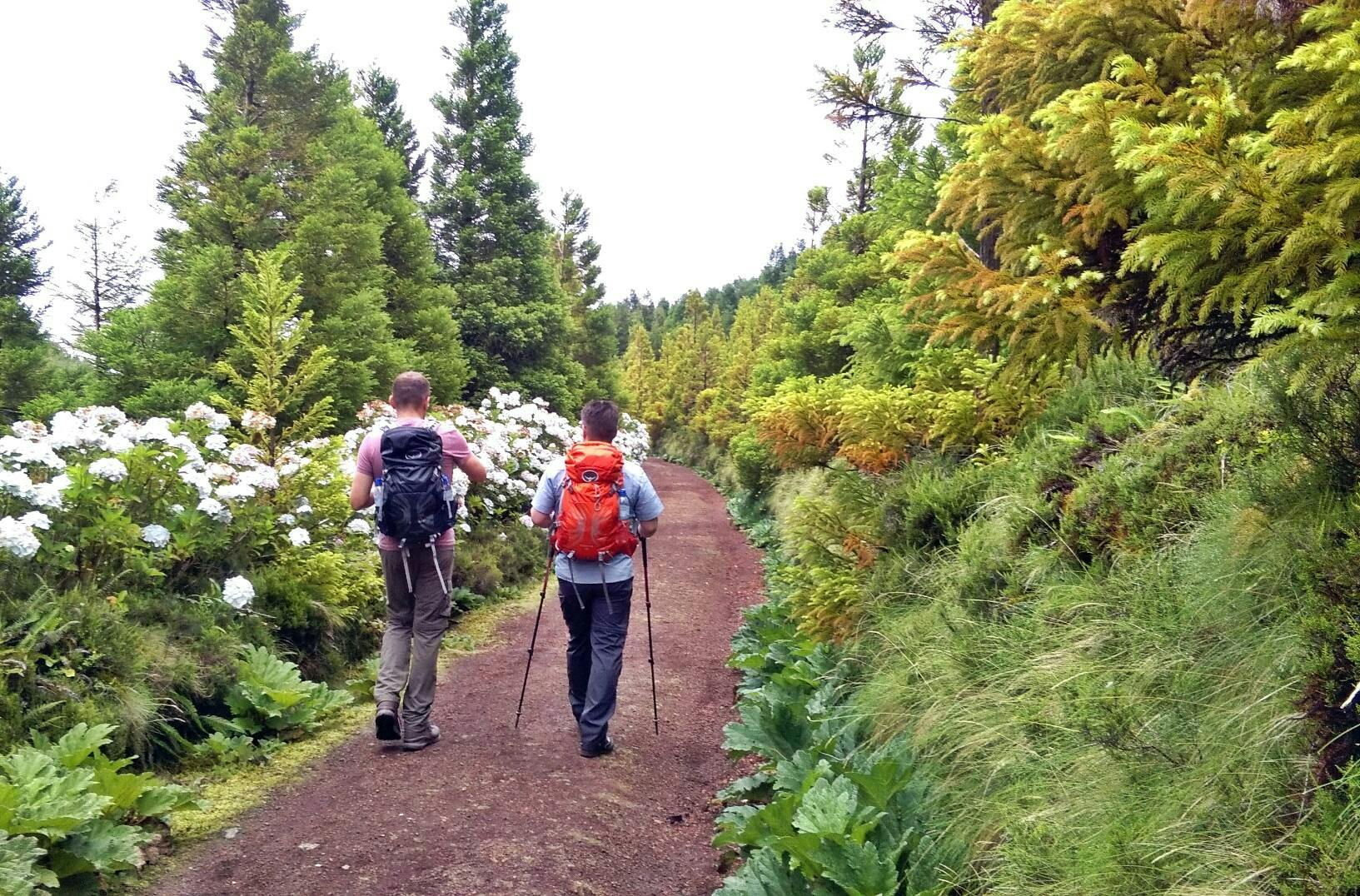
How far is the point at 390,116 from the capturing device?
80.4 feet

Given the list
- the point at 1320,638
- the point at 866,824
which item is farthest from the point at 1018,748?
the point at 1320,638

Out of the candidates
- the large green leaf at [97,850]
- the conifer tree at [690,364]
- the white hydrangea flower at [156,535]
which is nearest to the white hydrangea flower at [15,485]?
the white hydrangea flower at [156,535]

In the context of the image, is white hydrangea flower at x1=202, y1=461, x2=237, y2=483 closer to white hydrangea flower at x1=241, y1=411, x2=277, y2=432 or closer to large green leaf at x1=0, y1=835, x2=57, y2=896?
white hydrangea flower at x1=241, y1=411, x2=277, y2=432

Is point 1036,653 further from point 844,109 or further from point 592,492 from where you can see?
point 844,109

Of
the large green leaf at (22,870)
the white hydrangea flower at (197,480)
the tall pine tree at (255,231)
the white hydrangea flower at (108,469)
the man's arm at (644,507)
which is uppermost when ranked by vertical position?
the tall pine tree at (255,231)

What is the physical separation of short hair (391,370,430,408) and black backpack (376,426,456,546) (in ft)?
0.54

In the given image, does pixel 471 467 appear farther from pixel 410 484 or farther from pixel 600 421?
pixel 600 421

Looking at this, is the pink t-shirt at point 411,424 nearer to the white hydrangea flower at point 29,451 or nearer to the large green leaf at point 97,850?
the white hydrangea flower at point 29,451

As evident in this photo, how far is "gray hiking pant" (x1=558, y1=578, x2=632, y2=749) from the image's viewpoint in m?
5.12

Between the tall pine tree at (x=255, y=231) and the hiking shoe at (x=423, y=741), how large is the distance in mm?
6219

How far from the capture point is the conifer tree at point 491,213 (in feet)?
62.9

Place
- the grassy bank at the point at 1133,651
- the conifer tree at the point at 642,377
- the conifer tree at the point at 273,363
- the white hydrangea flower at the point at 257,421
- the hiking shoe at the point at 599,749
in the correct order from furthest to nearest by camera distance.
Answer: the conifer tree at the point at 642,377 → the conifer tree at the point at 273,363 → the white hydrangea flower at the point at 257,421 → the hiking shoe at the point at 599,749 → the grassy bank at the point at 1133,651

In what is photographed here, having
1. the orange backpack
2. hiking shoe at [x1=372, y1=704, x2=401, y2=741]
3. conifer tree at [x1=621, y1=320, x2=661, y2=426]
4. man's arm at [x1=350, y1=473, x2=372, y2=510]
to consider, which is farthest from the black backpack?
conifer tree at [x1=621, y1=320, x2=661, y2=426]

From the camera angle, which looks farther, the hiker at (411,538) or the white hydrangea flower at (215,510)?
the white hydrangea flower at (215,510)
